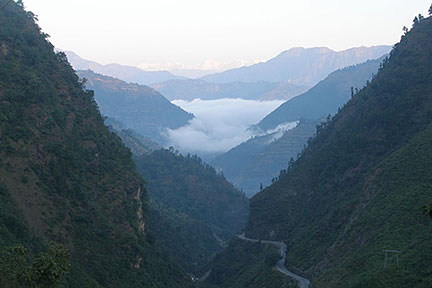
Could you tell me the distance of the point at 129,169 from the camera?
71.6m

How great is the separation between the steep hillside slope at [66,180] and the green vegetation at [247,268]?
9.93 meters

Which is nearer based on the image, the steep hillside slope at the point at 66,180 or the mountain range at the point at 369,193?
the mountain range at the point at 369,193

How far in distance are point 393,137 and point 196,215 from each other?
74719 millimetres

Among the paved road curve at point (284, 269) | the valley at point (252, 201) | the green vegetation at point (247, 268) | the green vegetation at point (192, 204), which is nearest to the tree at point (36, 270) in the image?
the valley at point (252, 201)

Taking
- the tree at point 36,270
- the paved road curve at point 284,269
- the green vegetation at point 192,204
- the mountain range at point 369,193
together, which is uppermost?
the tree at point 36,270

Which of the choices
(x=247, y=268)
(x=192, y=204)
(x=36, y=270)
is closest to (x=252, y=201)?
(x=247, y=268)

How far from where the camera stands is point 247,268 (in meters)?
81.2

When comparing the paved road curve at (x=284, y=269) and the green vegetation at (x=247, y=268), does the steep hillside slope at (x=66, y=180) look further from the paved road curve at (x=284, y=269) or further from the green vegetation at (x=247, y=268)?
the paved road curve at (x=284, y=269)

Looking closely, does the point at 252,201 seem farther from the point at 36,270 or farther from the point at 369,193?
the point at 36,270

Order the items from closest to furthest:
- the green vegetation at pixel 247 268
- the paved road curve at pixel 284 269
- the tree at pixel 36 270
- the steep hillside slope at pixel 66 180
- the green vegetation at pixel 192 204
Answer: the tree at pixel 36 270 → the steep hillside slope at pixel 66 180 → the paved road curve at pixel 284 269 → the green vegetation at pixel 247 268 → the green vegetation at pixel 192 204

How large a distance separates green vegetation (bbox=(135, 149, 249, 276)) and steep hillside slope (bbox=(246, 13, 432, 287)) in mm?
Result: 23004

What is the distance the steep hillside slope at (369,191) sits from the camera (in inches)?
1914

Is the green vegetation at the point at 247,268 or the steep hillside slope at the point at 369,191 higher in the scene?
the steep hillside slope at the point at 369,191

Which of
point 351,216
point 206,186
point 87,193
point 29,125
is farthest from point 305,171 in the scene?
point 206,186
